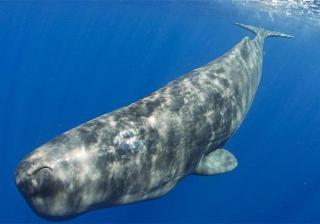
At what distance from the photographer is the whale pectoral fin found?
12.0 meters

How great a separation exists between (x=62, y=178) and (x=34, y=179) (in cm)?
51

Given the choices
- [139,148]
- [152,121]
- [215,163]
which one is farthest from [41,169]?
[215,163]

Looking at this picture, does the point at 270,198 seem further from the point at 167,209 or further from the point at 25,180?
the point at 25,180

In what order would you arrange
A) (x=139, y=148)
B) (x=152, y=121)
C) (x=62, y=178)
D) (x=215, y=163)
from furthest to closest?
(x=215, y=163) → (x=152, y=121) → (x=139, y=148) → (x=62, y=178)

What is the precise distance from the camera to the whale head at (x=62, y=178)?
7648mm

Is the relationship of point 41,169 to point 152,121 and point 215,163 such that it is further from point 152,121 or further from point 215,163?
point 215,163

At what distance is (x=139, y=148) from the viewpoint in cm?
952

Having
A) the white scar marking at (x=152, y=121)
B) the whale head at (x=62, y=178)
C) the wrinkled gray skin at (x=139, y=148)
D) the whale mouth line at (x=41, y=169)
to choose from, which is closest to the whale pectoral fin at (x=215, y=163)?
the wrinkled gray skin at (x=139, y=148)

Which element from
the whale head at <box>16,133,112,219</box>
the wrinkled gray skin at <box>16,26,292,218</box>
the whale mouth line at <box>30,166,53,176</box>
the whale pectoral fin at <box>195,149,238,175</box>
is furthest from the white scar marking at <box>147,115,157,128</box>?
the whale mouth line at <box>30,166,53,176</box>

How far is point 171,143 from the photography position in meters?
10.3

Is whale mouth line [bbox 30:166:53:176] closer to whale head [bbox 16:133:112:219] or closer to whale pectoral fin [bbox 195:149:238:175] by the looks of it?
whale head [bbox 16:133:112:219]

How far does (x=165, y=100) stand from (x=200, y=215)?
16730 mm

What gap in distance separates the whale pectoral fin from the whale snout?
5190mm

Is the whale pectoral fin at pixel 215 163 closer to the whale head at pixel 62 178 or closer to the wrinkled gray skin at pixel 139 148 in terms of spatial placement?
the wrinkled gray skin at pixel 139 148
